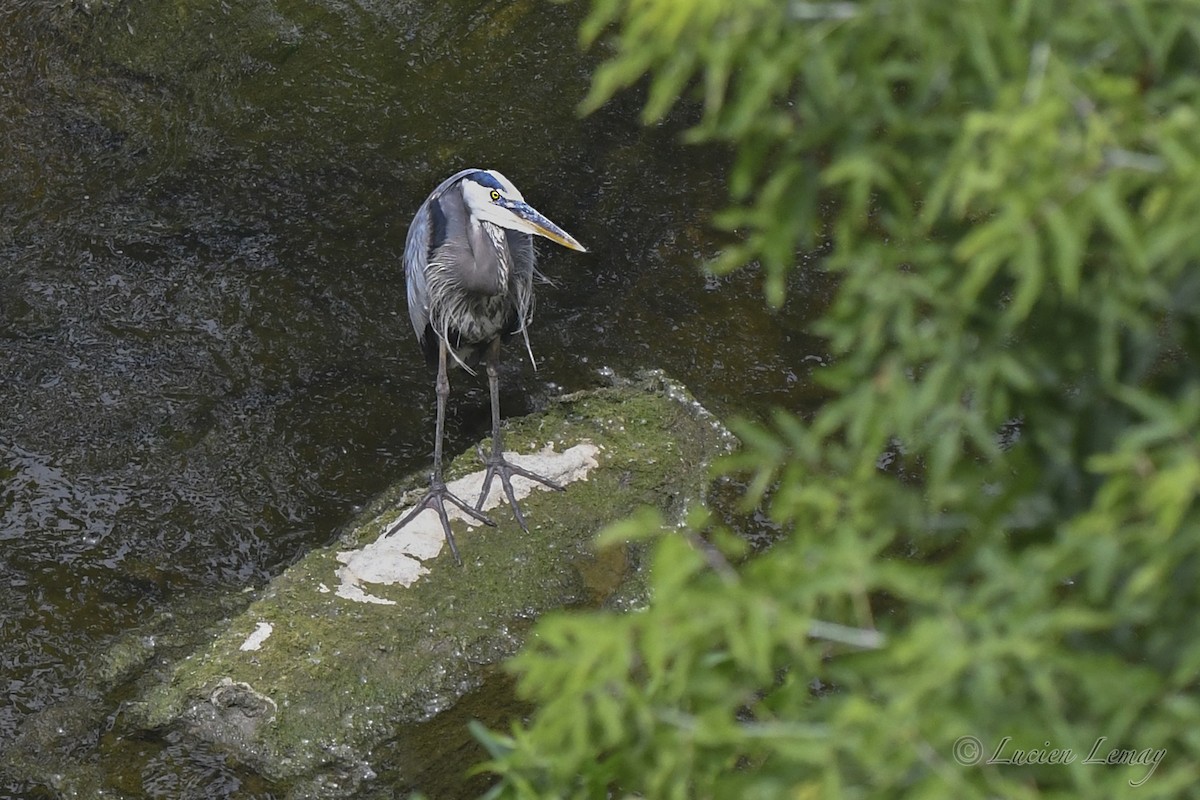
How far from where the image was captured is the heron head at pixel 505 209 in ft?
16.2

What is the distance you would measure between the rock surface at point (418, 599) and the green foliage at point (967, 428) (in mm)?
2462

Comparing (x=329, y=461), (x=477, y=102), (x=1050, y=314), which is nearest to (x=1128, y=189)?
(x=1050, y=314)

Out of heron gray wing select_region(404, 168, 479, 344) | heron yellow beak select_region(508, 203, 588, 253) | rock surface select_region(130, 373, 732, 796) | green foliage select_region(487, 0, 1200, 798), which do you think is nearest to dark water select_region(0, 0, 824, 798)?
rock surface select_region(130, 373, 732, 796)

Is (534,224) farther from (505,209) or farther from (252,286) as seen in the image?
(252,286)

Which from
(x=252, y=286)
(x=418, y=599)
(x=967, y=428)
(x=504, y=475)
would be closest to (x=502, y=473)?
(x=504, y=475)

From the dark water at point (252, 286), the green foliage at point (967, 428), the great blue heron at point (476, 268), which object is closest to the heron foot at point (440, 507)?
the great blue heron at point (476, 268)

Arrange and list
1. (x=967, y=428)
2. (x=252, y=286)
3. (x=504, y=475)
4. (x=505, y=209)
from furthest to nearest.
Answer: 1. (x=252, y=286)
2. (x=505, y=209)
3. (x=504, y=475)
4. (x=967, y=428)

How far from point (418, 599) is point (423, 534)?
12.5 inches

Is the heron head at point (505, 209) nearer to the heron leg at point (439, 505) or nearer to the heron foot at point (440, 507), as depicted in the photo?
the heron leg at point (439, 505)

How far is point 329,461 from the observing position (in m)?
5.22

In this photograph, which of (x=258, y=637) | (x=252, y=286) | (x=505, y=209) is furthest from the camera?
(x=252, y=286)

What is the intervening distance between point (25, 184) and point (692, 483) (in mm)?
3714

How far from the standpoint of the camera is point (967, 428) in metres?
1.49

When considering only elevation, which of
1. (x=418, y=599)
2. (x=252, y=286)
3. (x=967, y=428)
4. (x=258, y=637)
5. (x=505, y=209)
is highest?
(x=967, y=428)
